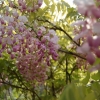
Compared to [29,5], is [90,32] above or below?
below

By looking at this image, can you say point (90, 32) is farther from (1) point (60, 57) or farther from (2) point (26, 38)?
(1) point (60, 57)

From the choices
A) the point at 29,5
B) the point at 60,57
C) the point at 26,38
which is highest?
the point at 29,5

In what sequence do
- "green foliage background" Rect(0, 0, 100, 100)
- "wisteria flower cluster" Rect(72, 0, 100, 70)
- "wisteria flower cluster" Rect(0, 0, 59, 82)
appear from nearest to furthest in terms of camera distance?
"wisteria flower cluster" Rect(72, 0, 100, 70), "wisteria flower cluster" Rect(0, 0, 59, 82), "green foliage background" Rect(0, 0, 100, 100)

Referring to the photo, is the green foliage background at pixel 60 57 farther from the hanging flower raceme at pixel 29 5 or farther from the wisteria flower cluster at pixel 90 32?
the wisteria flower cluster at pixel 90 32

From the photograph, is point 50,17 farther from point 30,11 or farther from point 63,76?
point 63,76

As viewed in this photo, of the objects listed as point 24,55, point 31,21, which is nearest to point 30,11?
point 31,21

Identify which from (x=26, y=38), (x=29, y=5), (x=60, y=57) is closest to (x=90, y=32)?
(x=26, y=38)

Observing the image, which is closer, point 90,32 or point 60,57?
point 90,32

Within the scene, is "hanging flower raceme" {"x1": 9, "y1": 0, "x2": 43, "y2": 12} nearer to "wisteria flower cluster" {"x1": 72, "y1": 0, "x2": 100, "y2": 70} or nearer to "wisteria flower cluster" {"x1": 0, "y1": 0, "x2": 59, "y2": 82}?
"wisteria flower cluster" {"x1": 0, "y1": 0, "x2": 59, "y2": 82}

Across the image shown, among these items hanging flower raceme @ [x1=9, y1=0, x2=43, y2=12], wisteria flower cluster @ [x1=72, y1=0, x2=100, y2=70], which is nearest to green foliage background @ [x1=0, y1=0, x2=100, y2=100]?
hanging flower raceme @ [x1=9, y1=0, x2=43, y2=12]

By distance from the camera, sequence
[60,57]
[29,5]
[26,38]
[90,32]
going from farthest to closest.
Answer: [60,57] < [29,5] < [26,38] < [90,32]

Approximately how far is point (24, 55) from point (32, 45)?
0.70 ft

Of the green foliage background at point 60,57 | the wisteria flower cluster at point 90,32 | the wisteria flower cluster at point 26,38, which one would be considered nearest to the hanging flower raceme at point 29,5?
the green foliage background at point 60,57

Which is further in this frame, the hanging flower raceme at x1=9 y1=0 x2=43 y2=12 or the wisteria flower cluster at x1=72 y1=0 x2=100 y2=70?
the hanging flower raceme at x1=9 y1=0 x2=43 y2=12
